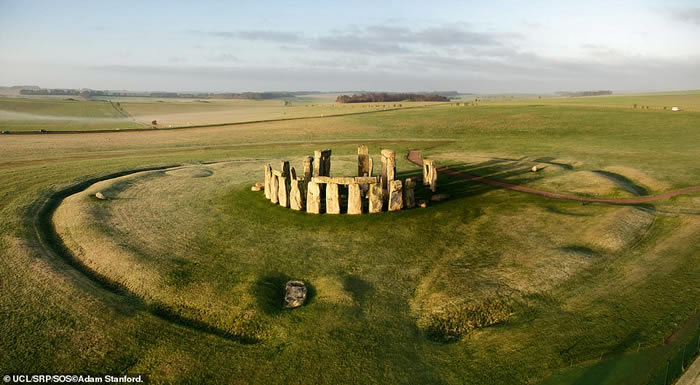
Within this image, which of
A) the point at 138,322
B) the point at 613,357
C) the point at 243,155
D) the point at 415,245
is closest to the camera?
the point at 613,357

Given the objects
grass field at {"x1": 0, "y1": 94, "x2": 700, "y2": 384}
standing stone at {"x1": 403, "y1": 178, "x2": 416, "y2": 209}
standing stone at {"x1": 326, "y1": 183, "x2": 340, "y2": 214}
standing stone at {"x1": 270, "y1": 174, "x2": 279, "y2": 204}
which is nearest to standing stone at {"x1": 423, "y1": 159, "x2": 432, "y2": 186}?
grass field at {"x1": 0, "y1": 94, "x2": 700, "y2": 384}

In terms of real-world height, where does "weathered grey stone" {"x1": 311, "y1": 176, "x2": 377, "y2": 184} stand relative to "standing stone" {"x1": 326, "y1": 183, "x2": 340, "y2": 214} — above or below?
above

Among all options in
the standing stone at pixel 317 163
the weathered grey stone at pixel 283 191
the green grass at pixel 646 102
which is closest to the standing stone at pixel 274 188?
the weathered grey stone at pixel 283 191

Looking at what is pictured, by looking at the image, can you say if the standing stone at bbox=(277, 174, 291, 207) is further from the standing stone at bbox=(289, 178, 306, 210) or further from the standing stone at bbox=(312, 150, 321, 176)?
the standing stone at bbox=(312, 150, 321, 176)

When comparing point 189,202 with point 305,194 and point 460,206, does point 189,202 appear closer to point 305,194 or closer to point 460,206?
point 305,194

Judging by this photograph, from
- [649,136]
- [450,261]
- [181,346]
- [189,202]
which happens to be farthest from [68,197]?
[649,136]

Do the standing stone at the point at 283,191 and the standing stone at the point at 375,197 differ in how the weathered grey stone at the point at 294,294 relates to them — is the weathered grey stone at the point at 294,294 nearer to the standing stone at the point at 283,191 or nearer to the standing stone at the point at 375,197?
the standing stone at the point at 375,197

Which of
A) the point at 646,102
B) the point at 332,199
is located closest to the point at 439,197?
the point at 332,199
